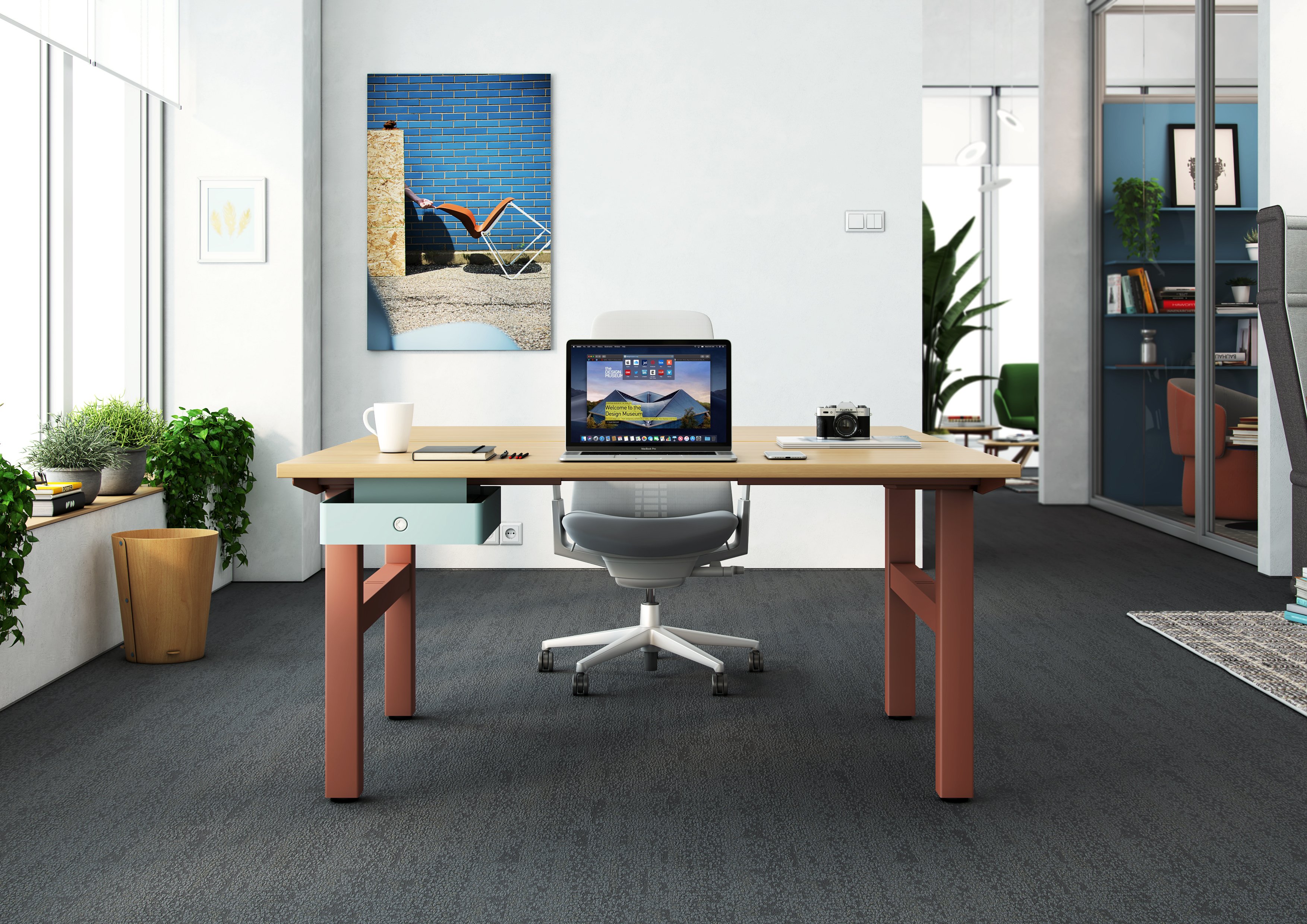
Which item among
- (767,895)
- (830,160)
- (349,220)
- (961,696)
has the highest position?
(830,160)

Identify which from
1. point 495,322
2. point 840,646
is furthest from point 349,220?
point 840,646

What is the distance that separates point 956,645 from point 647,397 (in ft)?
2.71

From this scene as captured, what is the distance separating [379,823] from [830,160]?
344 cm

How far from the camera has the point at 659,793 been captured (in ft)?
6.82

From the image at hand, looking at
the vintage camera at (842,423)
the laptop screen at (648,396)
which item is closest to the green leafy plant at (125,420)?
the laptop screen at (648,396)

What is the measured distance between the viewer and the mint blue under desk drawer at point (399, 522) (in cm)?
192

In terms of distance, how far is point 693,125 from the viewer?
4.33m

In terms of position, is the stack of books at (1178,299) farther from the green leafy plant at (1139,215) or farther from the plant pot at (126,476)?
the plant pot at (126,476)

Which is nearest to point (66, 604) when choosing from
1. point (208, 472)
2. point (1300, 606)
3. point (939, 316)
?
point (208, 472)

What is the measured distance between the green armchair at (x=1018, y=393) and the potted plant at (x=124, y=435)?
248 inches

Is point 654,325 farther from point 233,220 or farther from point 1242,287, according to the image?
point 1242,287

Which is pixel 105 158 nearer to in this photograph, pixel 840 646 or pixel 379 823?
pixel 379 823

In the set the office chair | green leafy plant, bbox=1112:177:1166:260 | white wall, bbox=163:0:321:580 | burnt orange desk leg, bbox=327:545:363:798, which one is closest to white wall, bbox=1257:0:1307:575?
green leafy plant, bbox=1112:177:1166:260

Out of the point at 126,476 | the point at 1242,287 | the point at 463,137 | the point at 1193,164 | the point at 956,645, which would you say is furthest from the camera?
the point at 1193,164
